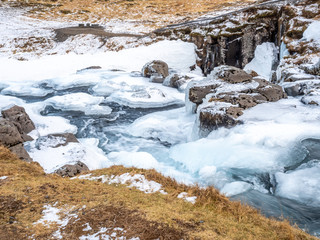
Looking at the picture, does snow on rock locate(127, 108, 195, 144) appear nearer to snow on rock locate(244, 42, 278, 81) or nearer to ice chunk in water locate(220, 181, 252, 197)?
ice chunk in water locate(220, 181, 252, 197)

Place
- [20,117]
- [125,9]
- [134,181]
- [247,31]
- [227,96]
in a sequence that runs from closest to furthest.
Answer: [134,181], [227,96], [20,117], [247,31], [125,9]

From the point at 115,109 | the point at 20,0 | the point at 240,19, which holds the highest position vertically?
the point at 20,0

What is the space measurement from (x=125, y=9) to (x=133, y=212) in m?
106

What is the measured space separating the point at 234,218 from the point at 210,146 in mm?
7907

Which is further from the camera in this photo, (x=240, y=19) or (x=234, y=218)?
(x=240, y=19)

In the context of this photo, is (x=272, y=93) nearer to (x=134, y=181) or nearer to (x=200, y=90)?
(x=200, y=90)

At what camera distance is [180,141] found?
57.1 ft

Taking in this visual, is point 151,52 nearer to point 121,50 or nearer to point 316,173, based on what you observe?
point 121,50

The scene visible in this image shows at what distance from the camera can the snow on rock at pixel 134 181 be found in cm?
761

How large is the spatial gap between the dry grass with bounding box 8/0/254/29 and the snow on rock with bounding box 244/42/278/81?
4980 cm

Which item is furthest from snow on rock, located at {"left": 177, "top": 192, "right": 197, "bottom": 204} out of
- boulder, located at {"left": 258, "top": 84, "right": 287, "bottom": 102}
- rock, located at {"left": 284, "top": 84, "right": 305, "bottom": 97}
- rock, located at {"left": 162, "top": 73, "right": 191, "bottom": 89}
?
rock, located at {"left": 162, "top": 73, "right": 191, "bottom": 89}

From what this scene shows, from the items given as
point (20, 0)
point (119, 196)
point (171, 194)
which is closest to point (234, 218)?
point (171, 194)

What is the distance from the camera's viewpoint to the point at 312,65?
20594mm

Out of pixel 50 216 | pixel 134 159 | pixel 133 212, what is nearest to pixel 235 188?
pixel 133 212
